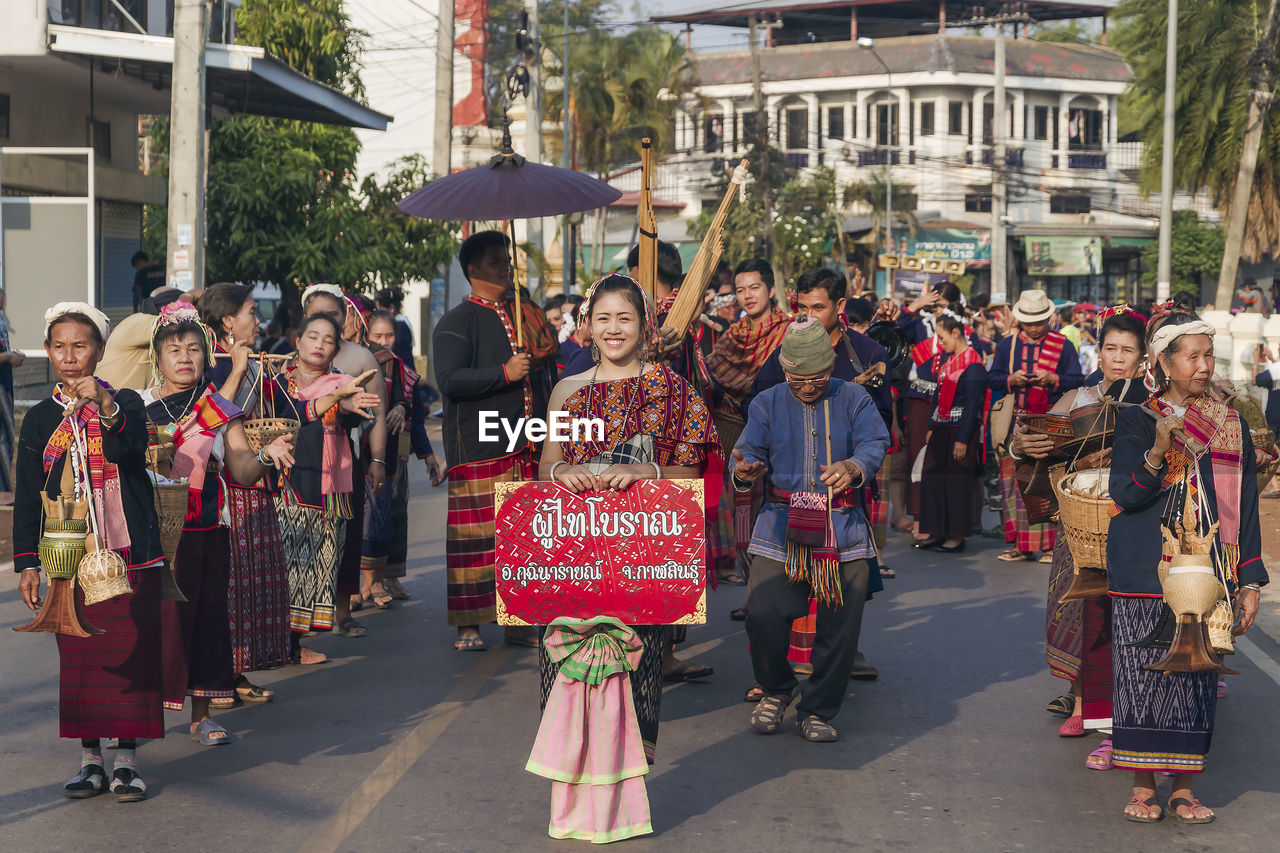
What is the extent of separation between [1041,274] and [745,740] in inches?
2204

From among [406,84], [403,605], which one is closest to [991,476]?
[403,605]

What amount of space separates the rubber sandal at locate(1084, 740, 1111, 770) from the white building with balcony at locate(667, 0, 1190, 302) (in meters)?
55.1

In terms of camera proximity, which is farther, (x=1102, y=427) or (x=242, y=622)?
(x=242, y=622)

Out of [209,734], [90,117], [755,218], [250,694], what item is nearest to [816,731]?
[209,734]

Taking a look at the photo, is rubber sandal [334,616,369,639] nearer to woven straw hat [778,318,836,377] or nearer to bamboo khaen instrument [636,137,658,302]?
bamboo khaen instrument [636,137,658,302]

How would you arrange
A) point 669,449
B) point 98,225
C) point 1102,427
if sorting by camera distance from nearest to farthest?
1. point 669,449
2. point 1102,427
3. point 98,225

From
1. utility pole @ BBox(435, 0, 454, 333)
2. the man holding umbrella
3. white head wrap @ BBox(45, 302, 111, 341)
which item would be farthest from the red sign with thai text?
utility pole @ BBox(435, 0, 454, 333)

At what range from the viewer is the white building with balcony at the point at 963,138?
203 ft

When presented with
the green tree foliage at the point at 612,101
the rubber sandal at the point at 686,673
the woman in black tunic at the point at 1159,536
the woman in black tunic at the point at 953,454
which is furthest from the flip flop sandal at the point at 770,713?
the green tree foliage at the point at 612,101

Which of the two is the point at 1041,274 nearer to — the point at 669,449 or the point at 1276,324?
the point at 1276,324

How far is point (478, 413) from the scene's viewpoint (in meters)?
8.52

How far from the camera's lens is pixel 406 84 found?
48875 mm

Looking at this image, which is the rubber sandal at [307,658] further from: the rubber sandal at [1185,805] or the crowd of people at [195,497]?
the rubber sandal at [1185,805]

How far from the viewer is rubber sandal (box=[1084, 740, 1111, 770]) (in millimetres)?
6387
